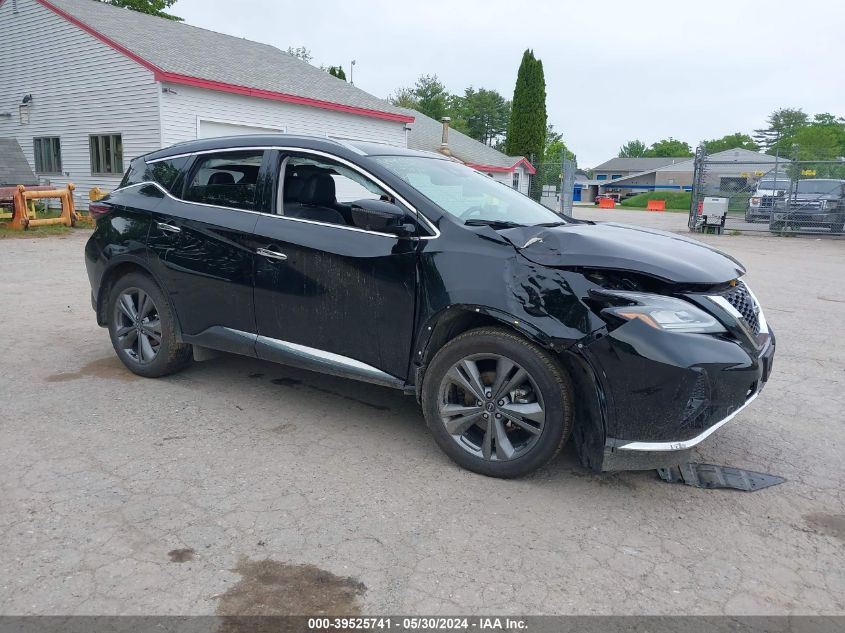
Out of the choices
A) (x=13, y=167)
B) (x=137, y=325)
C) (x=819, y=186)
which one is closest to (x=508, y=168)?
(x=819, y=186)

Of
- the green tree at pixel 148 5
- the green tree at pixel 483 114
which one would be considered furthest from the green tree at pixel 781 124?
the green tree at pixel 148 5

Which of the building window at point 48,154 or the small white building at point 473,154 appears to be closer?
the building window at point 48,154

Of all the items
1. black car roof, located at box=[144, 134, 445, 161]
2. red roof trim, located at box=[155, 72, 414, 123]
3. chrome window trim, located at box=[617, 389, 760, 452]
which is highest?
red roof trim, located at box=[155, 72, 414, 123]

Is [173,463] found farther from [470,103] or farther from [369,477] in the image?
[470,103]

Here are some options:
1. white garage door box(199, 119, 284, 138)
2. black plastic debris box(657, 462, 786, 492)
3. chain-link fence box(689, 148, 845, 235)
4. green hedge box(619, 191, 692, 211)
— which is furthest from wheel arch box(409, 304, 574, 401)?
green hedge box(619, 191, 692, 211)

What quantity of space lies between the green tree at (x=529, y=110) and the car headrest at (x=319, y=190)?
37.6 meters

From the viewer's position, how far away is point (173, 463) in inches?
146

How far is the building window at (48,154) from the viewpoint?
20438 millimetres

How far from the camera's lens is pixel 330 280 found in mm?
4012

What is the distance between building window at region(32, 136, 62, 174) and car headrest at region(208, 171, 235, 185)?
18578 millimetres

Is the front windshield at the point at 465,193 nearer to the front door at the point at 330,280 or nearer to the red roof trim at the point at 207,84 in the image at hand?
the front door at the point at 330,280

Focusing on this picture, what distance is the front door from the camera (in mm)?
3824

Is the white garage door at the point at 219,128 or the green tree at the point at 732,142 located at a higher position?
the green tree at the point at 732,142

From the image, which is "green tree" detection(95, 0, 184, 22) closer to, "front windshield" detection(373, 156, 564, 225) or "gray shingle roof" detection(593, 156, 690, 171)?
"front windshield" detection(373, 156, 564, 225)
